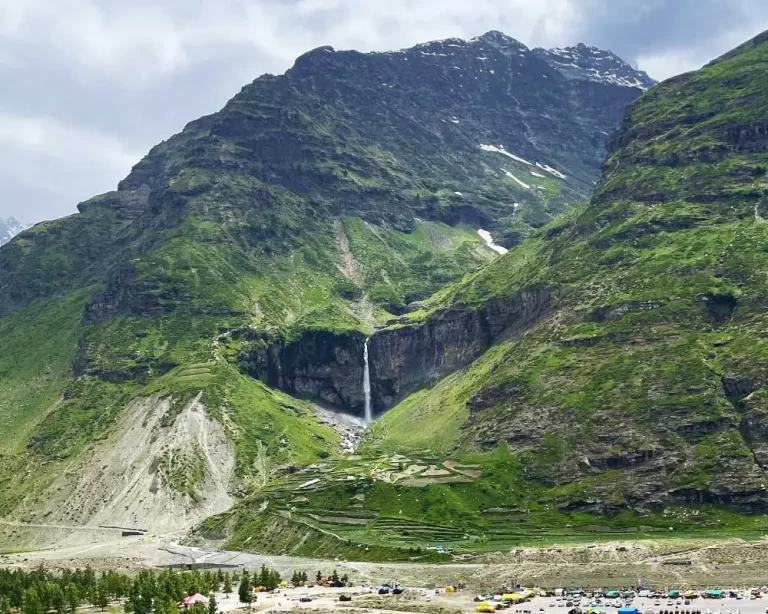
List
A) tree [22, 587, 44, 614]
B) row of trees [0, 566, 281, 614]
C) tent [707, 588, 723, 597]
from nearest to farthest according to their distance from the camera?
tent [707, 588, 723, 597] < tree [22, 587, 44, 614] < row of trees [0, 566, 281, 614]

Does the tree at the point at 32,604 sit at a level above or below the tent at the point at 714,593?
above

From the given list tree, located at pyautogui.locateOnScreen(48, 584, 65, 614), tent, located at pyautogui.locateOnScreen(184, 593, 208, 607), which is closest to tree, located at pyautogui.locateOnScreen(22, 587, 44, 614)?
tree, located at pyautogui.locateOnScreen(48, 584, 65, 614)

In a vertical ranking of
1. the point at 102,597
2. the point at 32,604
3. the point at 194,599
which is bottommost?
the point at 102,597

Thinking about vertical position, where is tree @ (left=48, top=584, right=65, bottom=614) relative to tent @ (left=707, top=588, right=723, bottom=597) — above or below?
above

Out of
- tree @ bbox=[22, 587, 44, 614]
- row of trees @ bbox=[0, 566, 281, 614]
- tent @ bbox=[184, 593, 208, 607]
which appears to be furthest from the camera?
tent @ bbox=[184, 593, 208, 607]

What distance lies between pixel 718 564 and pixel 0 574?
6667 inches

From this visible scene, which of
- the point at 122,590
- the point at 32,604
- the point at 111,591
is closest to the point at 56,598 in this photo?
the point at 32,604

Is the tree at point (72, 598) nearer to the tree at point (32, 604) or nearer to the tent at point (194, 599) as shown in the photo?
the tree at point (32, 604)

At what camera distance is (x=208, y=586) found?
180875 mm

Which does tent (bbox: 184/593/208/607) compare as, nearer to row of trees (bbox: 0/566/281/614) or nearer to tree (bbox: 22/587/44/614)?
row of trees (bbox: 0/566/281/614)

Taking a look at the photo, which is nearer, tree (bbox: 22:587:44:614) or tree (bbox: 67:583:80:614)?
tree (bbox: 22:587:44:614)

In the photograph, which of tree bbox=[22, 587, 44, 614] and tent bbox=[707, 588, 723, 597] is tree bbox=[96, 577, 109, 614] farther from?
tent bbox=[707, 588, 723, 597]

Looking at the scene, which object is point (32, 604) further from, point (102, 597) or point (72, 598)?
point (102, 597)

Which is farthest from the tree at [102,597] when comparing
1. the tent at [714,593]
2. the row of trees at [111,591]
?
the tent at [714,593]
